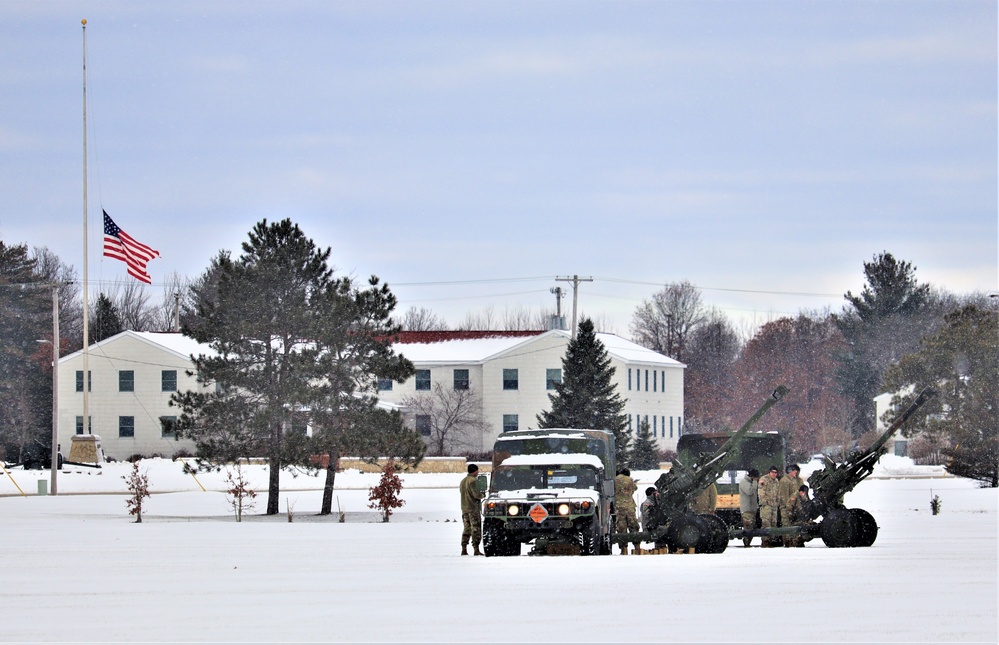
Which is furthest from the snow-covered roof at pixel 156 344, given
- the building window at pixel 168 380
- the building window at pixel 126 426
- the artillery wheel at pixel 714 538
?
the artillery wheel at pixel 714 538

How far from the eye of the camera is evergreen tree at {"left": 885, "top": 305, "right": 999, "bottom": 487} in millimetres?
53656

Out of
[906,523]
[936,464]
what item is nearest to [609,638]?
[906,523]

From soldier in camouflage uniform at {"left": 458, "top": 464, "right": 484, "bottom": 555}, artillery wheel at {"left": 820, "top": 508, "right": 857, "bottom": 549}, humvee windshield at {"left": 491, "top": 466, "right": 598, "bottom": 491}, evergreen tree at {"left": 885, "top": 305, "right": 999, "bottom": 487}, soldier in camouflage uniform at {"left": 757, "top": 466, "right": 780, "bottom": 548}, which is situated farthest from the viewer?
evergreen tree at {"left": 885, "top": 305, "right": 999, "bottom": 487}

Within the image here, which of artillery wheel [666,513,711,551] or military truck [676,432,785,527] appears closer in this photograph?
artillery wheel [666,513,711,551]

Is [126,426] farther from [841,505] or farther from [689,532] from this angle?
[689,532]

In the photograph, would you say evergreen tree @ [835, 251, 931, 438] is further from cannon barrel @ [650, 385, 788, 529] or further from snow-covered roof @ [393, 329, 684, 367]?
cannon barrel @ [650, 385, 788, 529]

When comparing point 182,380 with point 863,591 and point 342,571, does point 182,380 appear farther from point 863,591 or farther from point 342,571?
point 863,591

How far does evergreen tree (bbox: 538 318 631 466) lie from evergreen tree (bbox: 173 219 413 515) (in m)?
23.8

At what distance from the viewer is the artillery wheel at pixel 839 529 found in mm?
24688

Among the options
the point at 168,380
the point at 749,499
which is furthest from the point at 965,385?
the point at 168,380

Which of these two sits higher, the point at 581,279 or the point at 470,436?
the point at 581,279

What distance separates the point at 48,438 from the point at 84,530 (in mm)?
54474

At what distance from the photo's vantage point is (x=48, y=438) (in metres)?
84.9

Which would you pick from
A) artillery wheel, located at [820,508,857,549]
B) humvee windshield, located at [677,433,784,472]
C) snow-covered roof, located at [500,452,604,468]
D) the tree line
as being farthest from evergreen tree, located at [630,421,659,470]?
snow-covered roof, located at [500,452,604,468]
